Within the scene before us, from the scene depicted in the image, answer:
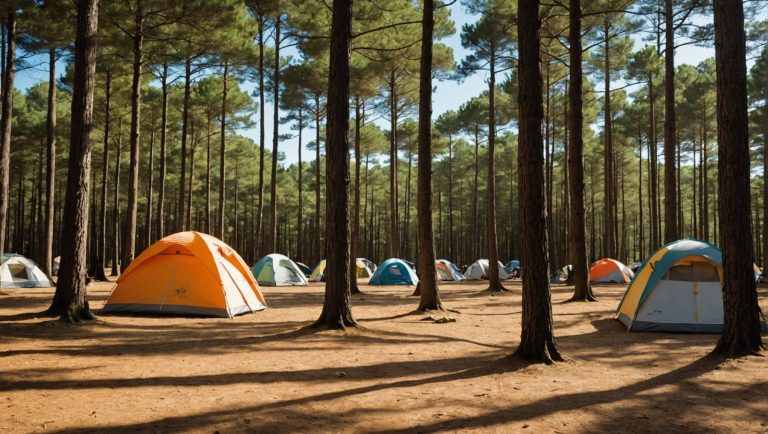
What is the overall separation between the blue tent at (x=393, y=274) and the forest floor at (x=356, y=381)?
14302 millimetres

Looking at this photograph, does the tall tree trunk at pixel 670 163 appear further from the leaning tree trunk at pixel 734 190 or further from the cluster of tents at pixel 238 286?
the leaning tree trunk at pixel 734 190

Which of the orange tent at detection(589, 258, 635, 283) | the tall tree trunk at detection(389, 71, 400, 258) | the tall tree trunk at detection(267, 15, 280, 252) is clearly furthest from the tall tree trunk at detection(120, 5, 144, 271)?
the orange tent at detection(589, 258, 635, 283)

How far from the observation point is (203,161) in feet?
113

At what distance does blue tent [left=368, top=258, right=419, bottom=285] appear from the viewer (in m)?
23.2

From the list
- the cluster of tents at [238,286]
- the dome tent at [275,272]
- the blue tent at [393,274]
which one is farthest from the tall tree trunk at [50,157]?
the blue tent at [393,274]

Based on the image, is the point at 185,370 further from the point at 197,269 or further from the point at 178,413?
the point at 197,269

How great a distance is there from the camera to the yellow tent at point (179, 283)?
10078 millimetres

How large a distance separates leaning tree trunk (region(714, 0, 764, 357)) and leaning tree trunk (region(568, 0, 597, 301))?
703cm

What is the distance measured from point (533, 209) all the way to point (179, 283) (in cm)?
730

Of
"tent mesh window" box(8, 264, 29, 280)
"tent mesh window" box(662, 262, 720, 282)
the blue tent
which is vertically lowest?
the blue tent

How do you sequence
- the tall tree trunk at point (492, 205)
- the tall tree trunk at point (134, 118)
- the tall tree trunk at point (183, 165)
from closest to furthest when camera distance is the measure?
the tall tree trunk at point (134, 118), the tall tree trunk at point (492, 205), the tall tree trunk at point (183, 165)

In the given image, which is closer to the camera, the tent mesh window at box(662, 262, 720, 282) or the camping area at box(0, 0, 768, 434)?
the camping area at box(0, 0, 768, 434)

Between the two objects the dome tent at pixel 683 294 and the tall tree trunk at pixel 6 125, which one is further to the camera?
the tall tree trunk at pixel 6 125

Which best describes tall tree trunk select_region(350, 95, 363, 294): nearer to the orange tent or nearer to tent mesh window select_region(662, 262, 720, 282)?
tent mesh window select_region(662, 262, 720, 282)
